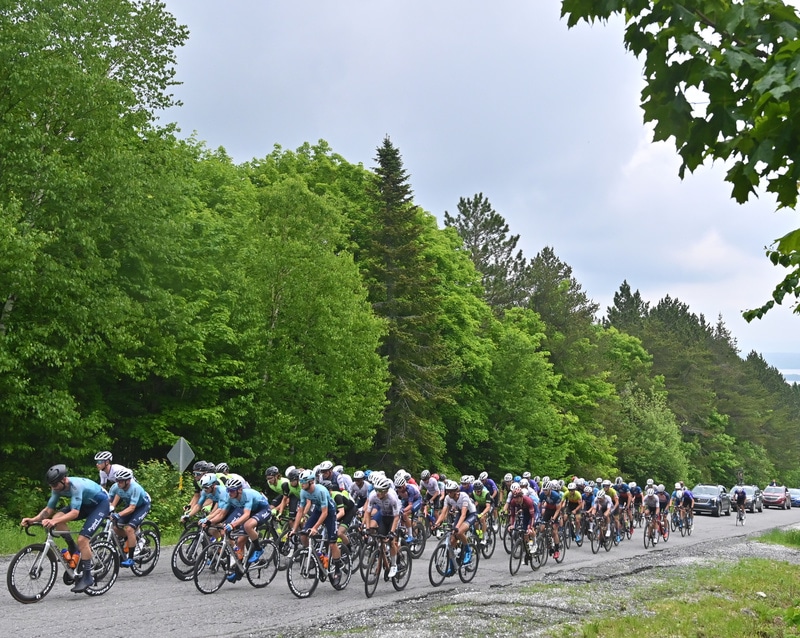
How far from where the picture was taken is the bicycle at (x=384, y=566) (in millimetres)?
13742

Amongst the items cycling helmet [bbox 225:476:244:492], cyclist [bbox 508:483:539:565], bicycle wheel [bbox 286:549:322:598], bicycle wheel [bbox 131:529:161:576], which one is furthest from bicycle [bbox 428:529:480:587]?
bicycle wheel [bbox 131:529:161:576]

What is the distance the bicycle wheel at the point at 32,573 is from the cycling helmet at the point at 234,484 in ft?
9.72

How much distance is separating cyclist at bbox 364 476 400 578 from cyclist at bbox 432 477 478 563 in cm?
141

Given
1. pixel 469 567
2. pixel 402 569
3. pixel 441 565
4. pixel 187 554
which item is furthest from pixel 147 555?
pixel 469 567

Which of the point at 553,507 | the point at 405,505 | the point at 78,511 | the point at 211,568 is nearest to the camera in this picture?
the point at 78,511

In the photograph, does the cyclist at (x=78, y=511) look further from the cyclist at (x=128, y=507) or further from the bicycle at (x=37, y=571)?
the cyclist at (x=128, y=507)

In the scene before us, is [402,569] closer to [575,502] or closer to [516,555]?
→ [516,555]

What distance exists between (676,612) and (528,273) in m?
53.5

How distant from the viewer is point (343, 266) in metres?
35.1

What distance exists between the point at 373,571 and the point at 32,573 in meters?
5.36

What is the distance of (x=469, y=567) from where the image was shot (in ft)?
52.6

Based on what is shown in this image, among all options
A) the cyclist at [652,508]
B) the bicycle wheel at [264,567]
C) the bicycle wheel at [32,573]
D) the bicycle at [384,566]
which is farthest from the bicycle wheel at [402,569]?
the cyclist at [652,508]

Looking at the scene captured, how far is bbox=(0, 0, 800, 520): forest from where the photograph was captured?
22.7 meters

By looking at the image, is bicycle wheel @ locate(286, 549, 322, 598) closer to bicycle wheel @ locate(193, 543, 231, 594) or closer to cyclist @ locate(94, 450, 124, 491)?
bicycle wheel @ locate(193, 543, 231, 594)
